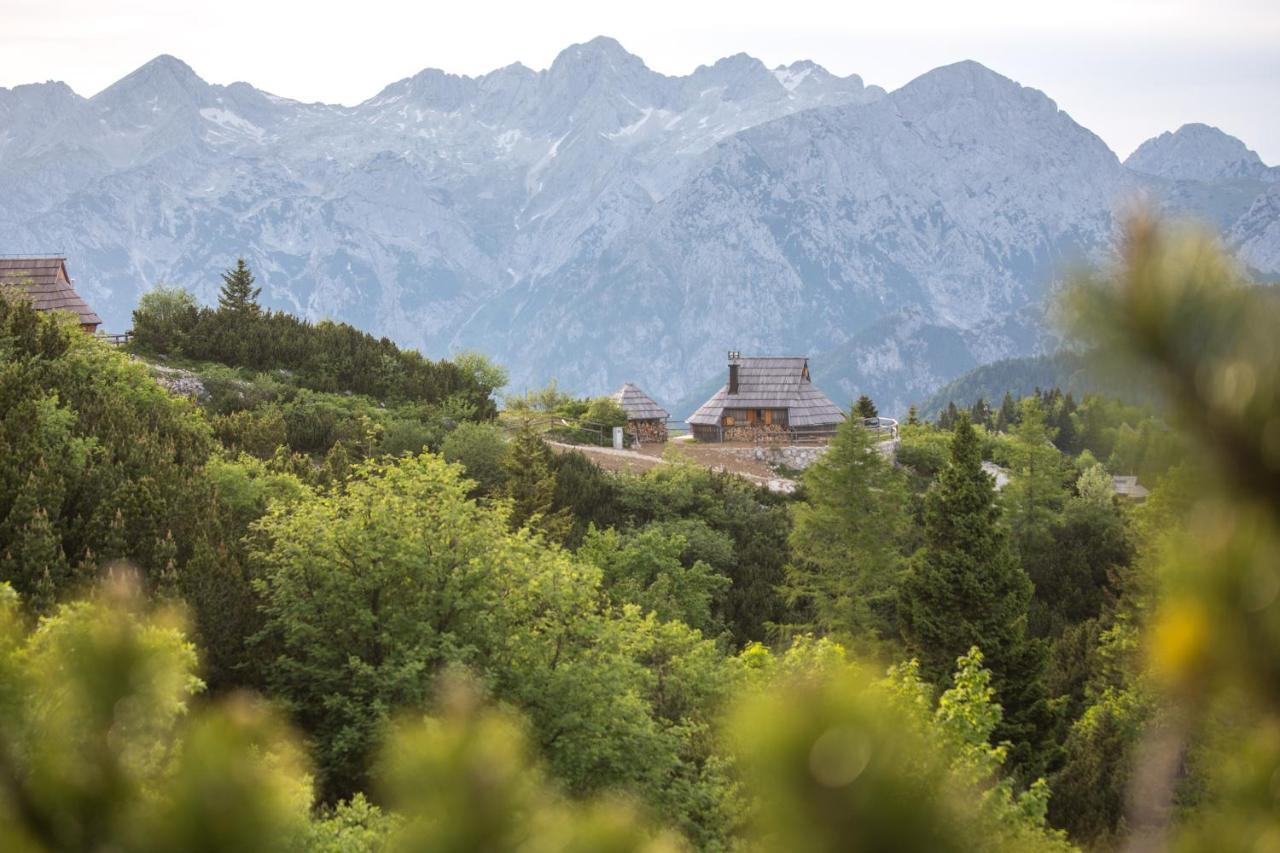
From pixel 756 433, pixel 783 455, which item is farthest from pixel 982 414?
pixel 783 455

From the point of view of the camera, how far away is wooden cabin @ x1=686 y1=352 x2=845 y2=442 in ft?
181

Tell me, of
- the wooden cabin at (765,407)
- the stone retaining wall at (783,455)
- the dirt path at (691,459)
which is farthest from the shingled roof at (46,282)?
the wooden cabin at (765,407)

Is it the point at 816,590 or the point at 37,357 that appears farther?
the point at 816,590

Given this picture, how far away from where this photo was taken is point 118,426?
64.6ft

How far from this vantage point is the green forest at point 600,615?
5.45 ft

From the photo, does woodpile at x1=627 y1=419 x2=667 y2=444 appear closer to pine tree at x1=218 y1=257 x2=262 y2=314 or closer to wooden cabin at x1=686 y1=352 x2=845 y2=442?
wooden cabin at x1=686 y1=352 x2=845 y2=442

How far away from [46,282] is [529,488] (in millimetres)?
24944

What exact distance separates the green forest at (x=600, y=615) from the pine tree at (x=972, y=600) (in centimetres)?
9

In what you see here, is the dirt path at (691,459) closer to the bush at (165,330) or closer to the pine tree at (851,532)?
the pine tree at (851,532)

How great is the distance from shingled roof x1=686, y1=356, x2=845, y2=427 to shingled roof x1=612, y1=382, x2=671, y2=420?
8.11 ft

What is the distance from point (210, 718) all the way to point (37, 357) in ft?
74.6

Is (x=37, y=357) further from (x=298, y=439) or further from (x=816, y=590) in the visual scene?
(x=816, y=590)

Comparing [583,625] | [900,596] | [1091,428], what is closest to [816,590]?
[900,596]

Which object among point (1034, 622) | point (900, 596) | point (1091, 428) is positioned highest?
point (1091, 428)
